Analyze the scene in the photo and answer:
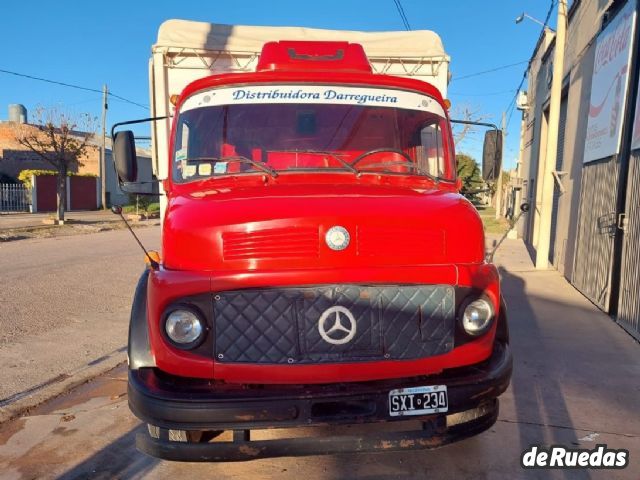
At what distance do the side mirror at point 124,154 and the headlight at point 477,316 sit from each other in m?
2.73

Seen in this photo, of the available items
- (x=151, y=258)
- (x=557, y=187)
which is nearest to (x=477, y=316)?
(x=151, y=258)

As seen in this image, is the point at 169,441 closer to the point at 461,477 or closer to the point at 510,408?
the point at 461,477

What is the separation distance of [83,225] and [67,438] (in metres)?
18.6

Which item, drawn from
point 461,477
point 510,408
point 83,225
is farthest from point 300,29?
point 83,225

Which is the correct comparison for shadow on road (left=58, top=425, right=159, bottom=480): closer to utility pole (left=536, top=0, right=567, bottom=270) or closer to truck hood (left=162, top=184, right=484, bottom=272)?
truck hood (left=162, top=184, right=484, bottom=272)

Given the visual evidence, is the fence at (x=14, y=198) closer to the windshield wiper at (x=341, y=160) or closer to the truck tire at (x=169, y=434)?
the windshield wiper at (x=341, y=160)

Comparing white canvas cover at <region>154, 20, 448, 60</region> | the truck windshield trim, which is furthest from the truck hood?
white canvas cover at <region>154, 20, 448, 60</region>

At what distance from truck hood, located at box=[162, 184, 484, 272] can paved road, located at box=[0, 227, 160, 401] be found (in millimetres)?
2897

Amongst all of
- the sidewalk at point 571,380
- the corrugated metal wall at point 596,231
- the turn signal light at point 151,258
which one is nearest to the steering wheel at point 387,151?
the turn signal light at point 151,258

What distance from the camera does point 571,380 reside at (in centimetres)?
470

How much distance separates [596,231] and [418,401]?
6.78m

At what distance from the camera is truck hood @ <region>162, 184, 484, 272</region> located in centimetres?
263

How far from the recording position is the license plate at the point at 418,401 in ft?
8.48

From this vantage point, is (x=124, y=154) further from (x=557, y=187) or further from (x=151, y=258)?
(x=557, y=187)
